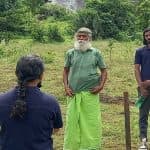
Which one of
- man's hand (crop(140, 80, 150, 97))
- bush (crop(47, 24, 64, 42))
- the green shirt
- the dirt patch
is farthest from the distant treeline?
the green shirt

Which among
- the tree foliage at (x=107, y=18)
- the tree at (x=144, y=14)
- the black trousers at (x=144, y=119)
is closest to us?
the black trousers at (x=144, y=119)

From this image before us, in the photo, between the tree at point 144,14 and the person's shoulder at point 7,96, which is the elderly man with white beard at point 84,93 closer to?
the person's shoulder at point 7,96

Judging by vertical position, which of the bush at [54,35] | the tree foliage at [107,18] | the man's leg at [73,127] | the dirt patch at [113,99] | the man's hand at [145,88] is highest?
the tree foliage at [107,18]

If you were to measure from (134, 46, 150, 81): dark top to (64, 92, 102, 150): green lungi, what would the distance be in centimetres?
71

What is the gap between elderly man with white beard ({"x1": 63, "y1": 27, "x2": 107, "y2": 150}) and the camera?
18.1 ft

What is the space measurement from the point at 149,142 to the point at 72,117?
138cm

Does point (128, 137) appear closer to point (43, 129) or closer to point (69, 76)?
point (69, 76)

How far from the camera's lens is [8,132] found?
3.13 m

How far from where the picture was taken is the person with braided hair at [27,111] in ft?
10.2

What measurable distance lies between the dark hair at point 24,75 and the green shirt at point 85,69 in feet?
7.85

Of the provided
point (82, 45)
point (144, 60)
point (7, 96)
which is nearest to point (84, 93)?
point (82, 45)

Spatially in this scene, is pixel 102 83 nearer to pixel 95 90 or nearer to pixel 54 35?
pixel 95 90

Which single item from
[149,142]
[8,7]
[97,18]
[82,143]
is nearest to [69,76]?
[82,143]

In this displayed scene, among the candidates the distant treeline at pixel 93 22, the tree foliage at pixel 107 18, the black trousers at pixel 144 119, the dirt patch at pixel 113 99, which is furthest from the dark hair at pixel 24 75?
the tree foliage at pixel 107 18
